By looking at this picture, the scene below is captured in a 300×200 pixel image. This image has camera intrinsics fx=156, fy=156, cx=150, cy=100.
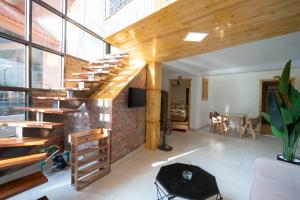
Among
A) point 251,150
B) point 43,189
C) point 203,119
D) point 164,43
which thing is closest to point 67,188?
point 43,189

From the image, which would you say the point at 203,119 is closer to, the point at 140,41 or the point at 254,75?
the point at 254,75

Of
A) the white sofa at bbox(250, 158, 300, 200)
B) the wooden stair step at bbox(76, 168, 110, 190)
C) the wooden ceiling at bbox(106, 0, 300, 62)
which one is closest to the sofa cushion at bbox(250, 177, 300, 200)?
the white sofa at bbox(250, 158, 300, 200)

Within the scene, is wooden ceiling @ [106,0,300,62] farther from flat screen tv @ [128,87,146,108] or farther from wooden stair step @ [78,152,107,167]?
wooden stair step @ [78,152,107,167]

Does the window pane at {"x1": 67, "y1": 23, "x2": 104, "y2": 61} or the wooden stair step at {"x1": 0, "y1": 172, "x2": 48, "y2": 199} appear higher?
the window pane at {"x1": 67, "y1": 23, "x2": 104, "y2": 61}

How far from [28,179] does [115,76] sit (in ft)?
8.87

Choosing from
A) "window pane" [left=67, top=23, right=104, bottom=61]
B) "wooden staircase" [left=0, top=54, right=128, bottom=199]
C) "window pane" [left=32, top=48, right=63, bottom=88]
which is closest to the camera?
"wooden staircase" [left=0, top=54, right=128, bottom=199]

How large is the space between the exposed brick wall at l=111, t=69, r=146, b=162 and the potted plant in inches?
102

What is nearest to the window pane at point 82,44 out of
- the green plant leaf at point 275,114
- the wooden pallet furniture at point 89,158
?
the wooden pallet furniture at point 89,158

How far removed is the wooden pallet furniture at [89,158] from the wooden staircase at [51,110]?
1.29 feet

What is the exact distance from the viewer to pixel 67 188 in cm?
238

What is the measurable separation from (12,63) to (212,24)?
329 centimetres

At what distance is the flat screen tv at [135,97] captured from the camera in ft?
11.6

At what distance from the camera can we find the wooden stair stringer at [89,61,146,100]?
3.32m

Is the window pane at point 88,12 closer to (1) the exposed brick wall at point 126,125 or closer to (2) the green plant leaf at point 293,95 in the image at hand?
(1) the exposed brick wall at point 126,125
